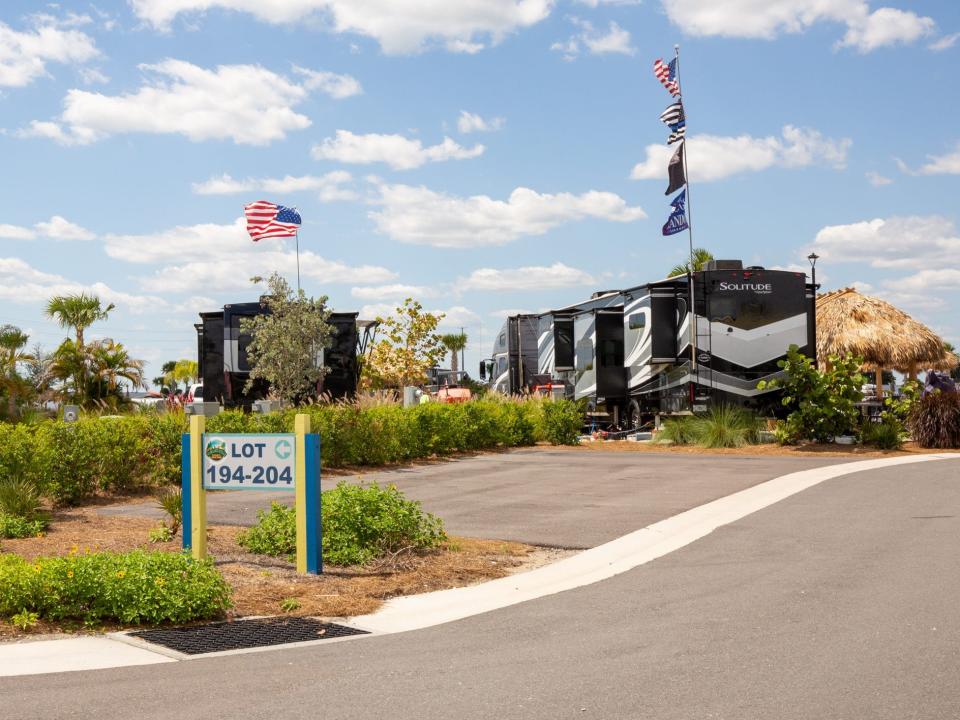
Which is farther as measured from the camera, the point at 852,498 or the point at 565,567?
the point at 852,498

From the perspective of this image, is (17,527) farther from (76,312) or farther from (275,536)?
(76,312)

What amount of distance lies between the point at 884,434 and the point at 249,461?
1663 cm

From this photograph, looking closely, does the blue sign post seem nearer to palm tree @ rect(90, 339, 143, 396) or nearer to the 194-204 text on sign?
the 194-204 text on sign

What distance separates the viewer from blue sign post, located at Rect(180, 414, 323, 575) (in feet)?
29.0

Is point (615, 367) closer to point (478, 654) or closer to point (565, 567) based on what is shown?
point (565, 567)

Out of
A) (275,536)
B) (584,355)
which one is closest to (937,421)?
(584,355)

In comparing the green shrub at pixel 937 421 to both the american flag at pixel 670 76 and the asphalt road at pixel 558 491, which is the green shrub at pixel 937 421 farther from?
the american flag at pixel 670 76

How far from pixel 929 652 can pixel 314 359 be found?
19.4 m

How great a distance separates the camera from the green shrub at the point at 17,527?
33.6ft

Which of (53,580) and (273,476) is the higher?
(273,476)

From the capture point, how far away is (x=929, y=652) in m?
6.08

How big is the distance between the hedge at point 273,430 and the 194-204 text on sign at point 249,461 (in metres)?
4.81

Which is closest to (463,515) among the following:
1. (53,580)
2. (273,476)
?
(273,476)

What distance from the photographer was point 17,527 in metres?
10.3
